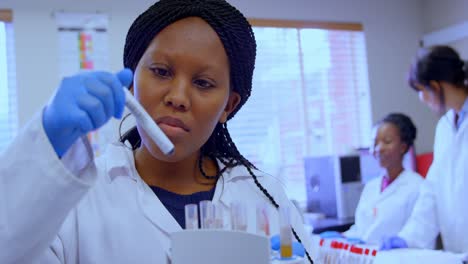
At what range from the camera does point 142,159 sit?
87cm

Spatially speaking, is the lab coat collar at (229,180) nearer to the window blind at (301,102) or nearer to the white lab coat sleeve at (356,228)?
the white lab coat sleeve at (356,228)

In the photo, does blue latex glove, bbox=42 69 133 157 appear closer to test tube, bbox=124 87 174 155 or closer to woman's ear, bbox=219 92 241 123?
test tube, bbox=124 87 174 155

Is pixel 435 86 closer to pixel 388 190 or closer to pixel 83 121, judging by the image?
pixel 388 190

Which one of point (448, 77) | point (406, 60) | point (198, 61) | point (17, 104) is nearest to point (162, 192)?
point (198, 61)

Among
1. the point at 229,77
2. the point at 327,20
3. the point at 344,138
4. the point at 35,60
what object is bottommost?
the point at 344,138

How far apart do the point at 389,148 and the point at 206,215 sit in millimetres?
2150

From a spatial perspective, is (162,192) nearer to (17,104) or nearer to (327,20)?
(17,104)

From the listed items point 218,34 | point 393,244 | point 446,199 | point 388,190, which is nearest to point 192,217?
point 218,34

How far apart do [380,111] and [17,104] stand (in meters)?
2.56

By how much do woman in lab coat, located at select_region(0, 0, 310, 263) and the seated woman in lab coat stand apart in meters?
1.64

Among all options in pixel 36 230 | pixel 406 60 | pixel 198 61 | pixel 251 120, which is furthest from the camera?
pixel 406 60

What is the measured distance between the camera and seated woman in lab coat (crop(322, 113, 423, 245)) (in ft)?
7.91

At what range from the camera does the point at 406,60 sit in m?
3.66

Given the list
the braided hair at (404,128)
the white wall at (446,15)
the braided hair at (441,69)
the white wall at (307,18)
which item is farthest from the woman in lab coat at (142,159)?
the white wall at (446,15)
